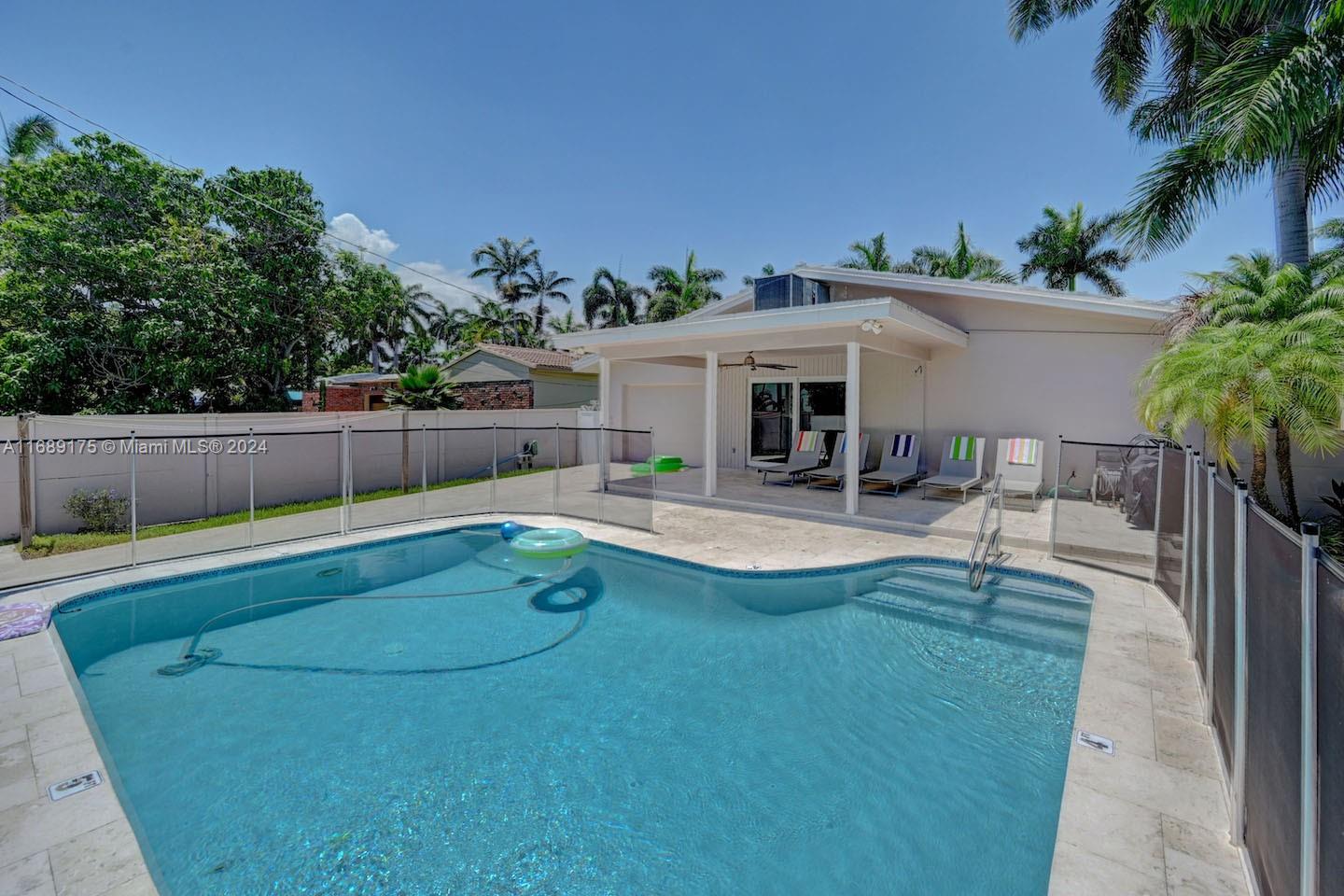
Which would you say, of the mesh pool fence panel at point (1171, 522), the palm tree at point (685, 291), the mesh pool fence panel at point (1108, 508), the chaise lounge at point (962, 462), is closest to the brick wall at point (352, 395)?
the palm tree at point (685, 291)

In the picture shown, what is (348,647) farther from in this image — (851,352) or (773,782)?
(851,352)

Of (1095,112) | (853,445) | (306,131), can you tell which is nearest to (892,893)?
(853,445)

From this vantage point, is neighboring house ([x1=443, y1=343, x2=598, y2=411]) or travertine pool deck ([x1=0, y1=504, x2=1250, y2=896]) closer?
travertine pool deck ([x1=0, y1=504, x2=1250, y2=896])

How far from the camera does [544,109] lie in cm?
1675

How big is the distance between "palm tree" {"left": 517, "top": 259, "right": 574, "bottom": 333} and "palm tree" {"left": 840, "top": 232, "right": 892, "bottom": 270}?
18.1 m

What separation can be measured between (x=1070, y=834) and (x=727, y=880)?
5.45 ft

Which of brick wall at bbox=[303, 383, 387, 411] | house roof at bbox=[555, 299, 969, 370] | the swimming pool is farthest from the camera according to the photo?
brick wall at bbox=[303, 383, 387, 411]

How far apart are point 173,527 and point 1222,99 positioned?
1779 centimetres

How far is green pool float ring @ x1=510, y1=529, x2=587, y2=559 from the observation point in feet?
25.6

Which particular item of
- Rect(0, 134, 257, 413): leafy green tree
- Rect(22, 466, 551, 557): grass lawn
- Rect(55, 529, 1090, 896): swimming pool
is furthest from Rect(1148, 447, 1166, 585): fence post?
Rect(0, 134, 257, 413): leafy green tree

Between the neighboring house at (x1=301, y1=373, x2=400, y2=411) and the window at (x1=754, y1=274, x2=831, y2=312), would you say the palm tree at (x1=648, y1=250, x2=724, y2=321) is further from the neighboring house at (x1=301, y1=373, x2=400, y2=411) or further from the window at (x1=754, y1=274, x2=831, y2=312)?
the window at (x1=754, y1=274, x2=831, y2=312)

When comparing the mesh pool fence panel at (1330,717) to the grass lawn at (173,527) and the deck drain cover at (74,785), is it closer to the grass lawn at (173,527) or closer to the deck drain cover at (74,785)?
the deck drain cover at (74,785)

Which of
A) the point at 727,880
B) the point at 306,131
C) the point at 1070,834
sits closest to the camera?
the point at 1070,834

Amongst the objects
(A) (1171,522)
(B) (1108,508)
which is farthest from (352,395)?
(A) (1171,522)
